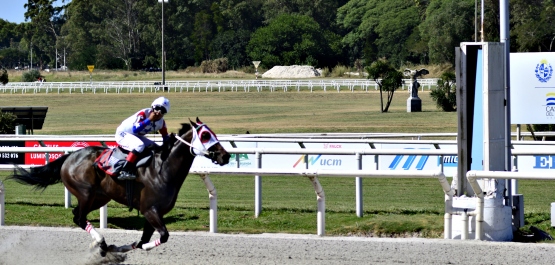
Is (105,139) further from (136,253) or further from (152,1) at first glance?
(152,1)

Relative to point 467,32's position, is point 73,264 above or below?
below

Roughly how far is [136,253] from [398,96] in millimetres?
37023

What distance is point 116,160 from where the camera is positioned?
742cm

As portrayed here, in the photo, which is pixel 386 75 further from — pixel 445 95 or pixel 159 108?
pixel 159 108

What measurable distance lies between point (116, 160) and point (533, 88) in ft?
29.5

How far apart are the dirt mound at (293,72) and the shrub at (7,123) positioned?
46.4m

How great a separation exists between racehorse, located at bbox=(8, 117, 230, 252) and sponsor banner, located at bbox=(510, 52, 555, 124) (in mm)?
8167

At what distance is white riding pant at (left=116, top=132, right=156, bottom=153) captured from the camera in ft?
24.1

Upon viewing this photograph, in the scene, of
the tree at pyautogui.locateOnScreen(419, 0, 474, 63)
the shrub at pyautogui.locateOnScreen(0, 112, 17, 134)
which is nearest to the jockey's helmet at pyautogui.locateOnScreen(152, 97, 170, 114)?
the shrub at pyautogui.locateOnScreen(0, 112, 17, 134)

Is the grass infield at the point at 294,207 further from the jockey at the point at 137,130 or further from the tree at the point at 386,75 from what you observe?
the tree at the point at 386,75

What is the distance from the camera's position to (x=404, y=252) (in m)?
7.56

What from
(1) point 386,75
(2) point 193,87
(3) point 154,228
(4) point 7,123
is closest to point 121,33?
(2) point 193,87

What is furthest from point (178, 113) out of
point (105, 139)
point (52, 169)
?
point (52, 169)


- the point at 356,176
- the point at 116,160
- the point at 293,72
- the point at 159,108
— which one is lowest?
the point at 356,176
